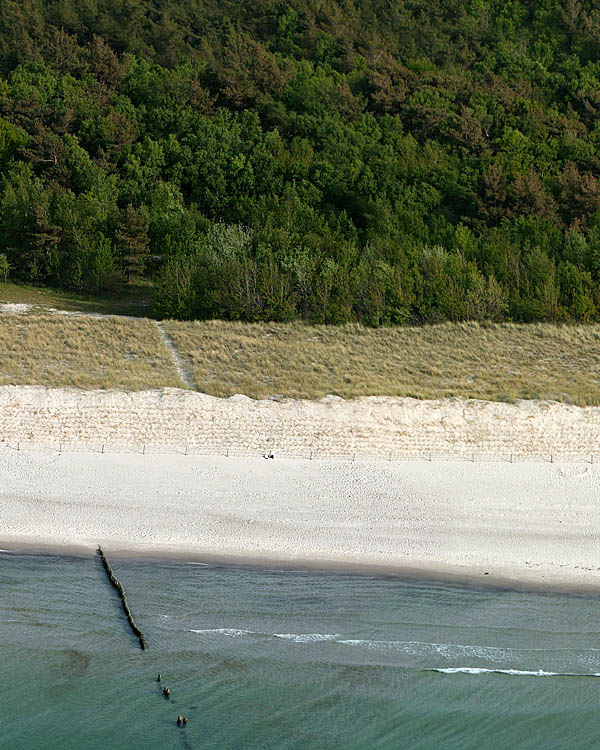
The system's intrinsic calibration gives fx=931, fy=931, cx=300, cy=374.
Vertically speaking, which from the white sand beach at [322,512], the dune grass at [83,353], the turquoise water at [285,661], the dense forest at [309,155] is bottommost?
the turquoise water at [285,661]

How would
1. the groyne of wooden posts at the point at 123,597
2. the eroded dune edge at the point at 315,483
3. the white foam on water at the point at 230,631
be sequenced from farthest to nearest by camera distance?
the eroded dune edge at the point at 315,483 → the white foam on water at the point at 230,631 → the groyne of wooden posts at the point at 123,597

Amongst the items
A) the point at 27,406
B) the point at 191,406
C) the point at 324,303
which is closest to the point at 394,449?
the point at 191,406

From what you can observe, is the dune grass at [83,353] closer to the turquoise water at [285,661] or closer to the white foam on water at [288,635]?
the turquoise water at [285,661]

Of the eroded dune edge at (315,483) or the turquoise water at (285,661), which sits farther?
the eroded dune edge at (315,483)

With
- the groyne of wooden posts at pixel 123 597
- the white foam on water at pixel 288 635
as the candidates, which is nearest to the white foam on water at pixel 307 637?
the white foam on water at pixel 288 635

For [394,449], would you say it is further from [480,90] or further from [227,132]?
[480,90]

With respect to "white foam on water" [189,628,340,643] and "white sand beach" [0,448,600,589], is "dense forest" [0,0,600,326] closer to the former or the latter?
"white sand beach" [0,448,600,589]

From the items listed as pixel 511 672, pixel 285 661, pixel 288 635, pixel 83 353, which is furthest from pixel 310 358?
pixel 511 672

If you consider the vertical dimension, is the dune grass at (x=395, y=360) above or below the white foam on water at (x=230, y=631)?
above
